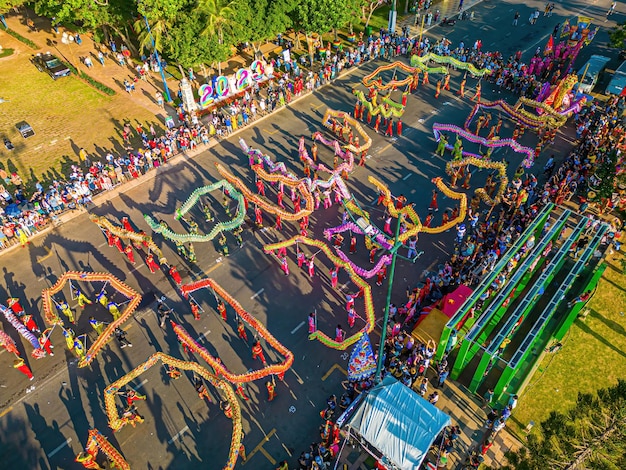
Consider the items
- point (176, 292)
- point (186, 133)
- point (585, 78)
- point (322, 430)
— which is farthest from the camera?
point (585, 78)

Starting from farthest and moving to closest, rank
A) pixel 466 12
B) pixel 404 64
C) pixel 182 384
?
pixel 466 12 < pixel 404 64 < pixel 182 384

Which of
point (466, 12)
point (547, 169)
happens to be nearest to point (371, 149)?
point (547, 169)

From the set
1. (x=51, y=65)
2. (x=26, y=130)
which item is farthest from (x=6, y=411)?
(x=51, y=65)

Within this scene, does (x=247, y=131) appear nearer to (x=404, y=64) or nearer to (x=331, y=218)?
(x=331, y=218)

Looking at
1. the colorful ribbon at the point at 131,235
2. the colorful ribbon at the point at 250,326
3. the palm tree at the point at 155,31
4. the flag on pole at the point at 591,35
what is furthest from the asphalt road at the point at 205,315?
the flag on pole at the point at 591,35

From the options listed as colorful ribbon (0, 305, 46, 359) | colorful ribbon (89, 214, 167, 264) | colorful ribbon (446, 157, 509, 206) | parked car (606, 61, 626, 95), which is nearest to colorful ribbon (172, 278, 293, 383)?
colorful ribbon (89, 214, 167, 264)

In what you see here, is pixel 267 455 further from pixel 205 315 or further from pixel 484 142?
pixel 484 142

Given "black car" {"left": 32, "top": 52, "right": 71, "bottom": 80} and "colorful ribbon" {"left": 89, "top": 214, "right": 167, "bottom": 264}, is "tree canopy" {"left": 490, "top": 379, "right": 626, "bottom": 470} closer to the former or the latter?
"colorful ribbon" {"left": 89, "top": 214, "right": 167, "bottom": 264}

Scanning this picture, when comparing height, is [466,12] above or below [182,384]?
above
